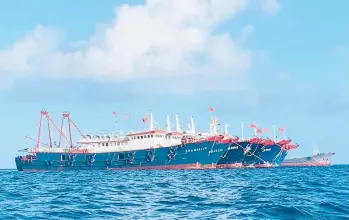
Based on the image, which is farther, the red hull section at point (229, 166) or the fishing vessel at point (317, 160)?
the fishing vessel at point (317, 160)

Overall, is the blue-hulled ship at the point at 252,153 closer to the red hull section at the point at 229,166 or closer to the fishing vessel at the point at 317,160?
the red hull section at the point at 229,166

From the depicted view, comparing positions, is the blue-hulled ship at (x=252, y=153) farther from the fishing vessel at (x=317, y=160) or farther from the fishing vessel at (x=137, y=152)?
the fishing vessel at (x=317, y=160)

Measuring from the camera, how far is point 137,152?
10131cm

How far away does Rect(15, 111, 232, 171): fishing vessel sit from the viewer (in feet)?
315

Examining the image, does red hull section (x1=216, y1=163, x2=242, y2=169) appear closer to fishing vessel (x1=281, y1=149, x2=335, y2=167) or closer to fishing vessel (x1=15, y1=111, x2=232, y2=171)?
fishing vessel (x1=15, y1=111, x2=232, y2=171)

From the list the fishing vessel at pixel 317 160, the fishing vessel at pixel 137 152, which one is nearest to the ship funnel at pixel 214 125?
the fishing vessel at pixel 137 152

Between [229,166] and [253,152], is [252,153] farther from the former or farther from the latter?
[229,166]

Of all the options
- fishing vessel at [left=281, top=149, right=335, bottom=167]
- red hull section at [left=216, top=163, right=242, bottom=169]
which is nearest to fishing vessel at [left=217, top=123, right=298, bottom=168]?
red hull section at [left=216, top=163, right=242, bottom=169]

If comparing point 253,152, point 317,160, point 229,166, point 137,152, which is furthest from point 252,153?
point 317,160

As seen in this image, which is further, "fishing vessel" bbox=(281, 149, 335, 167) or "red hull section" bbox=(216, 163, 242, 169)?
"fishing vessel" bbox=(281, 149, 335, 167)

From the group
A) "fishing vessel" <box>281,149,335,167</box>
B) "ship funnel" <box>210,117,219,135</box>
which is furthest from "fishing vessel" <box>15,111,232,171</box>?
"fishing vessel" <box>281,149,335,167</box>

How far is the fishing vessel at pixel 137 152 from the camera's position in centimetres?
9600

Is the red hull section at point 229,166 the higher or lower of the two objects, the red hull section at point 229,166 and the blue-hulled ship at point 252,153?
the lower

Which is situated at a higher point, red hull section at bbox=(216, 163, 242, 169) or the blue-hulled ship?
the blue-hulled ship
